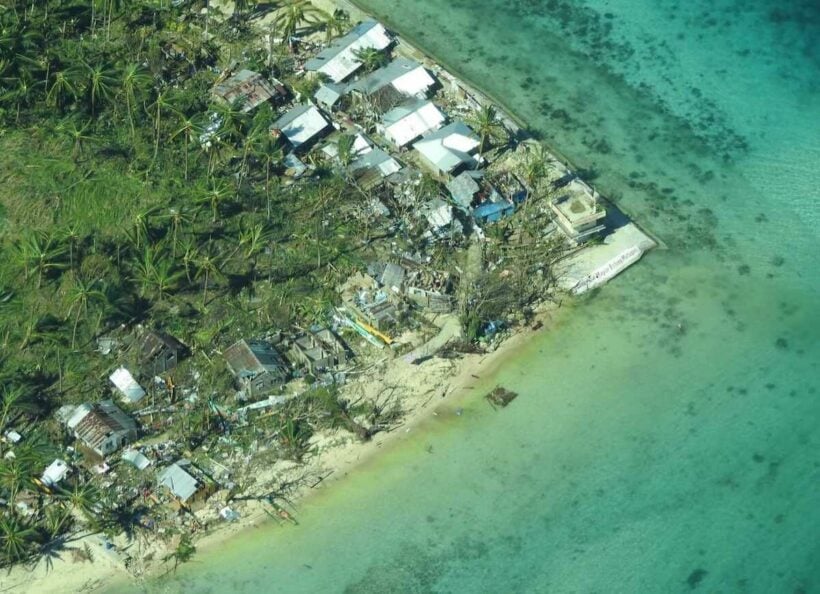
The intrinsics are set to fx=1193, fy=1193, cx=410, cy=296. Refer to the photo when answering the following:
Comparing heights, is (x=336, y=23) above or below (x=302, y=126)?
above

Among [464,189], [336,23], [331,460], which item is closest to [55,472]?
[331,460]

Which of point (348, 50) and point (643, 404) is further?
point (348, 50)

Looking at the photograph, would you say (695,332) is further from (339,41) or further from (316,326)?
(339,41)

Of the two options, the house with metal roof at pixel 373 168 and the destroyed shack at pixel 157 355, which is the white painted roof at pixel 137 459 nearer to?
the destroyed shack at pixel 157 355

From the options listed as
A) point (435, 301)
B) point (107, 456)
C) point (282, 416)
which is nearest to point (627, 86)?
point (435, 301)

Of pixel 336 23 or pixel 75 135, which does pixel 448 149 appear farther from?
pixel 75 135

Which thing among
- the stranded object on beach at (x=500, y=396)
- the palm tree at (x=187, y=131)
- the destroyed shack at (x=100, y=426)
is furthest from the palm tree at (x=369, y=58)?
the destroyed shack at (x=100, y=426)

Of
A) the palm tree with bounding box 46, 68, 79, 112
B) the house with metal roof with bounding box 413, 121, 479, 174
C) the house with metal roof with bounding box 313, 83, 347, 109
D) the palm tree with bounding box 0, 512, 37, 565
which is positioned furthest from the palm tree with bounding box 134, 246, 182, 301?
the house with metal roof with bounding box 413, 121, 479, 174
